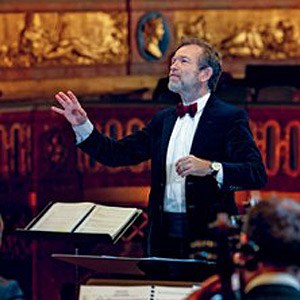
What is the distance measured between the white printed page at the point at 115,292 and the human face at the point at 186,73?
1115 millimetres

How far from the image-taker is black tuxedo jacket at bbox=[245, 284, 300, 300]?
3236mm

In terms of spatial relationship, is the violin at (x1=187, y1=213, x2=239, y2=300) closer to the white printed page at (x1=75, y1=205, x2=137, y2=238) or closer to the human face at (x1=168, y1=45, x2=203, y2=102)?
the white printed page at (x1=75, y1=205, x2=137, y2=238)

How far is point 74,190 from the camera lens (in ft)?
27.7

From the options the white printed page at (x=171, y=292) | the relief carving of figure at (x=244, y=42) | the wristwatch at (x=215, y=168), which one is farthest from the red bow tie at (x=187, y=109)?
the relief carving of figure at (x=244, y=42)

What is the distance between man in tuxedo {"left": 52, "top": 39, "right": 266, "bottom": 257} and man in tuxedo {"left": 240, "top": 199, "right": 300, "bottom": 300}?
182 cm

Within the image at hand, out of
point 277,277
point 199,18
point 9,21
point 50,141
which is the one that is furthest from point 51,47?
point 277,277

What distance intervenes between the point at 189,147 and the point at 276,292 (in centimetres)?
206

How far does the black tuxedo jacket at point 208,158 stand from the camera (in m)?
5.18

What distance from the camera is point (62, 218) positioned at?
518 centimetres

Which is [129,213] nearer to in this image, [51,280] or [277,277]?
[277,277]

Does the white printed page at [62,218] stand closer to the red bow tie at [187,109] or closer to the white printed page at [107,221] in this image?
the white printed page at [107,221]

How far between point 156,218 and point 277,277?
2054 millimetres

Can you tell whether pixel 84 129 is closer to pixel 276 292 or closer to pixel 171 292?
pixel 171 292

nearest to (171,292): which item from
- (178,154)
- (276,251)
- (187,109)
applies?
(178,154)
